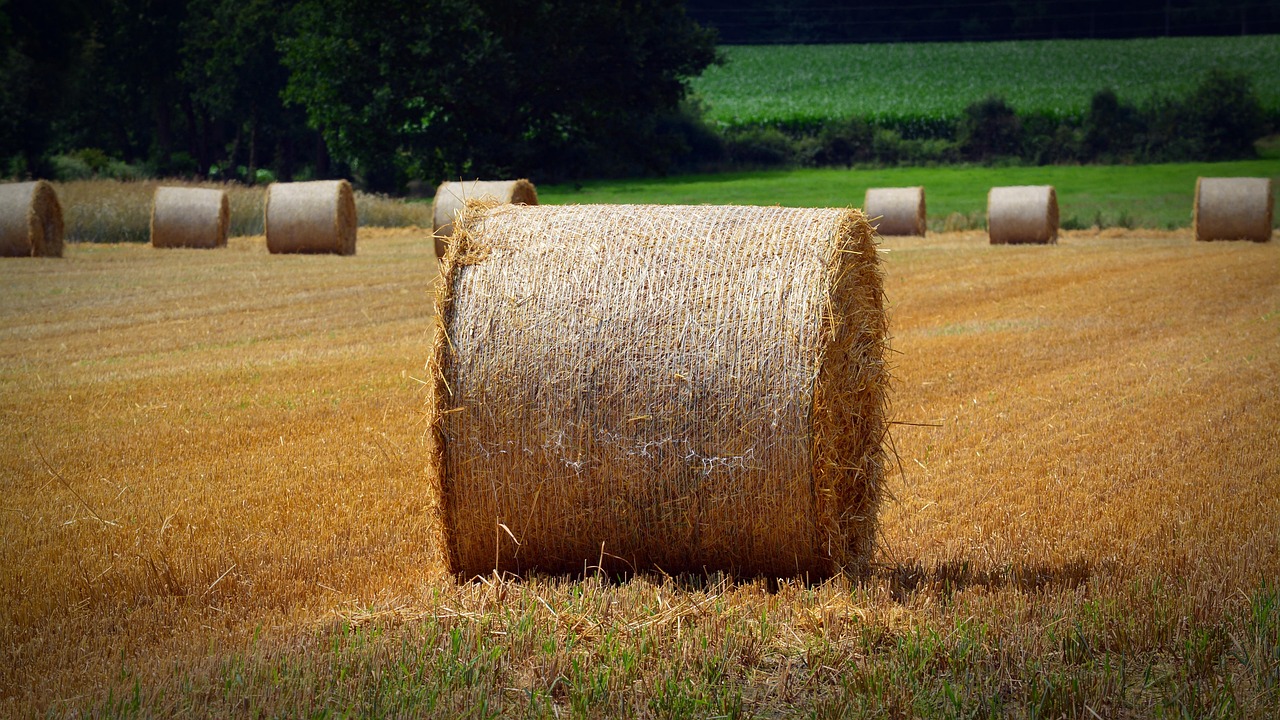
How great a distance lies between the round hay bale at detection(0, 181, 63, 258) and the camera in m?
19.6

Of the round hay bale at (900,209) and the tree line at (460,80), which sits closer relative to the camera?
the round hay bale at (900,209)

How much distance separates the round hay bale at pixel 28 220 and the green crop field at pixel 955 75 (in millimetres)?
36584

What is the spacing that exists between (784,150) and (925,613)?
45.1m

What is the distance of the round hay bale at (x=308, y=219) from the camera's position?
72.7ft

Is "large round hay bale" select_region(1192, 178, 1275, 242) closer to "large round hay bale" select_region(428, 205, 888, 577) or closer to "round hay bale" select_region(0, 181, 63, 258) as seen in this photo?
"round hay bale" select_region(0, 181, 63, 258)

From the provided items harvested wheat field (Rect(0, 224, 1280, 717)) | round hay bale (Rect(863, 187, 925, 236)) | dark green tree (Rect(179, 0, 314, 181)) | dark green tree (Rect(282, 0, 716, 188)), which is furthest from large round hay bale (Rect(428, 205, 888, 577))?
dark green tree (Rect(179, 0, 314, 181))

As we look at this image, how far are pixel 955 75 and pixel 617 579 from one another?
200 ft

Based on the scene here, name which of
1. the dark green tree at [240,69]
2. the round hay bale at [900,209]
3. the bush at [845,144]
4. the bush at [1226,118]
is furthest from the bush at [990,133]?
the dark green tree at [240,69]

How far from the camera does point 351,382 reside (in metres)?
10.3

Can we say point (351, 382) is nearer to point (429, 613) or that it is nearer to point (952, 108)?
point (429, 613)

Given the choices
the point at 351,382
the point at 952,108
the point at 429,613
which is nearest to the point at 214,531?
the point at 429,613

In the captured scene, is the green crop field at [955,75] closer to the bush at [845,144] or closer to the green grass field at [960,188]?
the bush at [845,144]

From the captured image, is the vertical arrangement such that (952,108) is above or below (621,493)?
above

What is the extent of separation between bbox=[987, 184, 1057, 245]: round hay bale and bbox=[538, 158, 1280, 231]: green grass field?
4068mm
